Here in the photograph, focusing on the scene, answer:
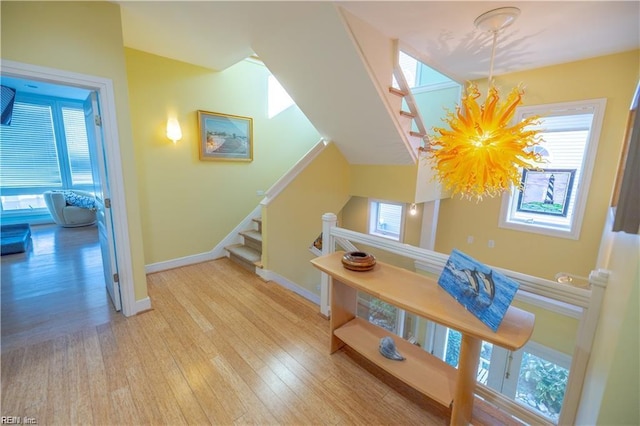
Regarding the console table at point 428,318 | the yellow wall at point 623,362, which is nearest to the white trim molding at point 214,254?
the console table at point 428,318

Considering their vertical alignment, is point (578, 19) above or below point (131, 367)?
above

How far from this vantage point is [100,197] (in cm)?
258

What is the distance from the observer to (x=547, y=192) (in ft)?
11.1

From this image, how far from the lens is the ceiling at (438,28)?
73.9 inches

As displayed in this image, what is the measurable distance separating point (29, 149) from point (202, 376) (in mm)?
7186

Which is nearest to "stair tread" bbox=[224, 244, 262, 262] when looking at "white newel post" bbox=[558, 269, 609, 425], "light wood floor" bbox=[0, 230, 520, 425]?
"light wood floor" bbox=[0, 230, 520, 425]

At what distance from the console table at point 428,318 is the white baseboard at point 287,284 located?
922mm

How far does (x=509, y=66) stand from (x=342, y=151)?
2.24 metres

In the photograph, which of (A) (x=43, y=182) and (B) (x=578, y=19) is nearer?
(B) (x=578, y=19)

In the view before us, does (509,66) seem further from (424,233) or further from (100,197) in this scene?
(100,197)

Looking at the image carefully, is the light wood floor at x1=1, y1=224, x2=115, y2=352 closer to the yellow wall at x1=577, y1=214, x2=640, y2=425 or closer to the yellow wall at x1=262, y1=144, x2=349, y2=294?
the yellow wall at x1=262, y1=144, x2=349, y2=294

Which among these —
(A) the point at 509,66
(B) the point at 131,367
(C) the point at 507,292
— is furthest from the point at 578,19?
(B) the point at 131,367

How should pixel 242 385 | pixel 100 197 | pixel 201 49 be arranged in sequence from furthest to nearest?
pixel 201 49
pixel 100 197
pixel 242 385

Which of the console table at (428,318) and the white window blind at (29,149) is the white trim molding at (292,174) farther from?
the white window blind at (29,149)
